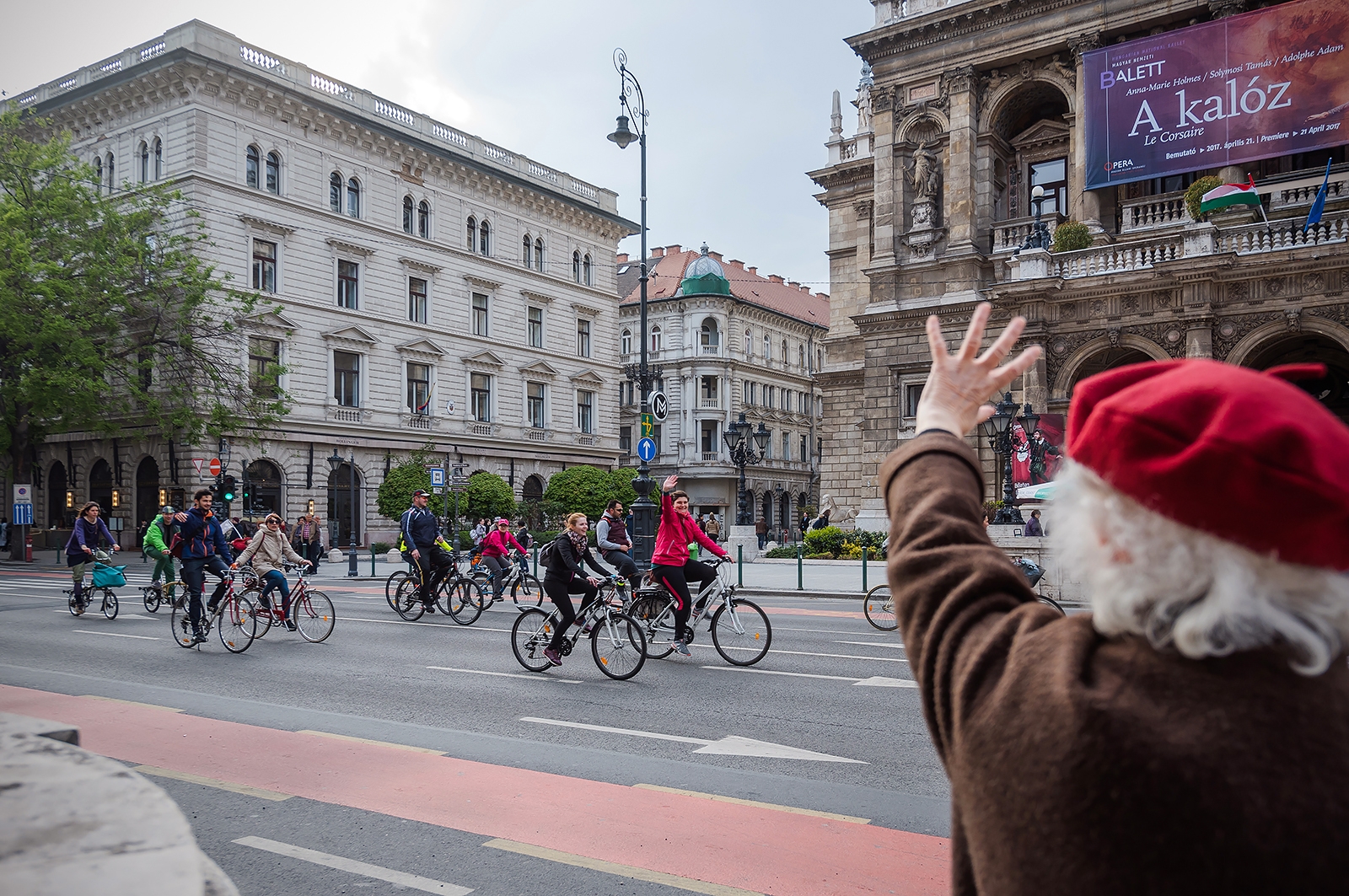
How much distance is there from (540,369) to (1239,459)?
49971 mm

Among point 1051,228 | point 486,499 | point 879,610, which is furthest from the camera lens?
point 486,499

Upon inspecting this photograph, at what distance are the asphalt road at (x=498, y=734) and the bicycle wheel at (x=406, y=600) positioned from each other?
1.76 metres

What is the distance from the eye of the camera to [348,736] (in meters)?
7.71

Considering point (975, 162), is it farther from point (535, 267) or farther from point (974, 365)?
point (974, 365)

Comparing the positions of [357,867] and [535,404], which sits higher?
[535,404]

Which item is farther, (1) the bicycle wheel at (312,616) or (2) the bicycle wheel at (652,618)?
(1) the bicycle wheel at (312,616)

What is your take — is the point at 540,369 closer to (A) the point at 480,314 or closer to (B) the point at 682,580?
(A) the point at 480,314

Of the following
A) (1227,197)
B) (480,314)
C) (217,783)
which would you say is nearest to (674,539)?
(217,783)

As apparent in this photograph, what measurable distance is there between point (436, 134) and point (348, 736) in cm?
4249

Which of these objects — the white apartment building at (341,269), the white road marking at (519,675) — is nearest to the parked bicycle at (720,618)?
the white road marking at (519,675)

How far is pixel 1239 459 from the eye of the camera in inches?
47.1

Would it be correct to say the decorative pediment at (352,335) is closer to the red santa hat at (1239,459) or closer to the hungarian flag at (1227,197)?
the hungarian flag at (1227,197)

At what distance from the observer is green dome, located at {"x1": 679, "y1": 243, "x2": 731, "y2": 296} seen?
6850 cm

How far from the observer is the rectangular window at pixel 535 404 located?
5006 cm
